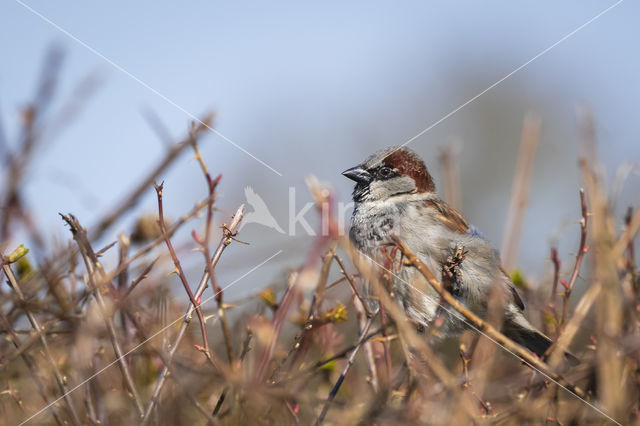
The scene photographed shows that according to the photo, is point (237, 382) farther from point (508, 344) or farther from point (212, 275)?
point (508, 344)

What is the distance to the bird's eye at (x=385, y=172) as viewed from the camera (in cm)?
317

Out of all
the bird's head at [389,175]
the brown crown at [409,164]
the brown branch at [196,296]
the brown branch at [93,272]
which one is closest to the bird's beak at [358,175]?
the bird's head at [389,175]

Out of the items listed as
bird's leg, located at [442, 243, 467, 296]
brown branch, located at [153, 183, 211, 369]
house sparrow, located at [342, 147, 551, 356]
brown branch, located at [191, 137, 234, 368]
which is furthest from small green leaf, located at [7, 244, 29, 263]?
house sparrow, located at [342, 147, 551, 356]

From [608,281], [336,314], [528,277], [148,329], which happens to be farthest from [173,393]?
[528,277]

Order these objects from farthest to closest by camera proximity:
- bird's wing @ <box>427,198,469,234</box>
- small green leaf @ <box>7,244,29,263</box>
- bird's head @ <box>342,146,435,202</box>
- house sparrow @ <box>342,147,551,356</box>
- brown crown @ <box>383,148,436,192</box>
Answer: brown crown @ <box>383,148,436,192</box>
bird's head @ <box>342,146,435,202</box>
bird's wing @ <box>427,198,469,234</box>
house sparrow @ <box>342,147,551,356</box>
small green leaf @ <box>7,244,29,263</box>

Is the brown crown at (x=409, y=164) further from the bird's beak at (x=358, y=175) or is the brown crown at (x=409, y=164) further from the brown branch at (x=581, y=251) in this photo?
the brown branch at (x=581, y=251)

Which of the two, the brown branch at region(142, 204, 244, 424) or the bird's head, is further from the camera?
the bird's head

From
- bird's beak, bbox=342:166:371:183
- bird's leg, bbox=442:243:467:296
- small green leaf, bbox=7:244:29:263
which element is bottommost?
bird's leg, bbox=442:243:467:296

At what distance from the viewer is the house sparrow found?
2.62 metres

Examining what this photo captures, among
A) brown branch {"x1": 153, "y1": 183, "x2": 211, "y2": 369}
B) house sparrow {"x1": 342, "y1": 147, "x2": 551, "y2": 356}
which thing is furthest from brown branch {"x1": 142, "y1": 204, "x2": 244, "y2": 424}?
house sparrow {"x1": 342, "y1": 147, "x2": 551, "y2": 356}

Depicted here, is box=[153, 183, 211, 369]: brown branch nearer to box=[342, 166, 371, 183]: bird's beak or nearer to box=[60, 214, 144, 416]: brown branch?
box=[60, 214, 144, 416]: brown branch

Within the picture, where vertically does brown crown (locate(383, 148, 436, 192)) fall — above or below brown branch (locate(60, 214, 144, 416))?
below

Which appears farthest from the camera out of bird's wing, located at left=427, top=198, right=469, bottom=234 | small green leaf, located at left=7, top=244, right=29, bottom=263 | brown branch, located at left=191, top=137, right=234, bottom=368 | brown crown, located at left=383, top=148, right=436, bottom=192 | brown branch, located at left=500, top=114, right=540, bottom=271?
brown crown, located at left=383, top=148, right=436, bottom=192

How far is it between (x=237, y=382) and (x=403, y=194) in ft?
7.31
